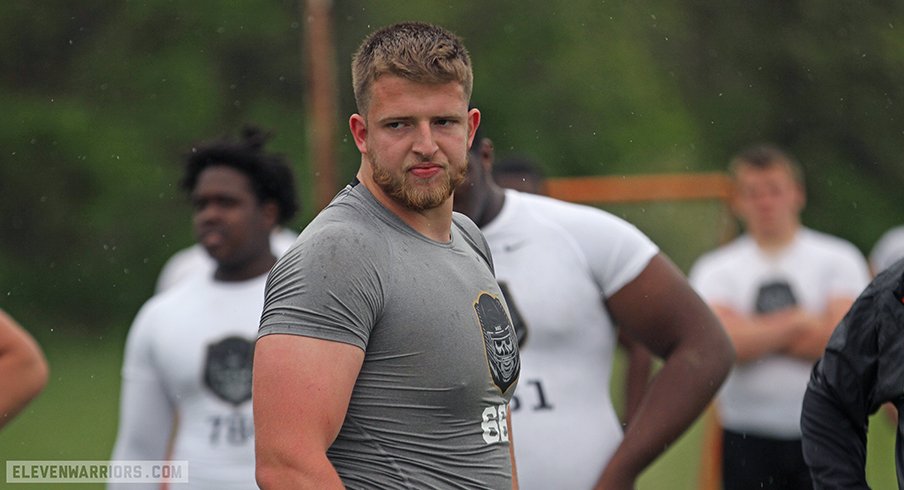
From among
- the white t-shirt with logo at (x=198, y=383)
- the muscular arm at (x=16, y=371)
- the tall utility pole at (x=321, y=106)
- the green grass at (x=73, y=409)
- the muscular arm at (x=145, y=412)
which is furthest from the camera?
the green grass at (x=73, y=409)

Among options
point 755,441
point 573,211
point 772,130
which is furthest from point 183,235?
point 573,211

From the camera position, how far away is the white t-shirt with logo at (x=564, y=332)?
15.7ft

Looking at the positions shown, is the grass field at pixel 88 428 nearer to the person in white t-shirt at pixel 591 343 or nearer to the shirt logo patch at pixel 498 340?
the person in white t-shirt at pixel 591 343

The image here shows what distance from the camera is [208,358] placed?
5773 mm

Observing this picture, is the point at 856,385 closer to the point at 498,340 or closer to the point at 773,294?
the point at 498,340

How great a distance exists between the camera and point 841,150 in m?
25.5

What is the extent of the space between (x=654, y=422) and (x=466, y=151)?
1.72m

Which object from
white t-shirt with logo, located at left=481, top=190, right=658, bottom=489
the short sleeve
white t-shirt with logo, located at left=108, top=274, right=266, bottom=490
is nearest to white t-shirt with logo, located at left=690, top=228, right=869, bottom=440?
white t-shirt with logo, located at left=108, top=274, right=266, bottom=490

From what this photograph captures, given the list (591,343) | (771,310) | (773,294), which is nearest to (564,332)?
(591,343)

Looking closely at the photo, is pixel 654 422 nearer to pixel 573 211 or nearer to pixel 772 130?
pixel 573 211

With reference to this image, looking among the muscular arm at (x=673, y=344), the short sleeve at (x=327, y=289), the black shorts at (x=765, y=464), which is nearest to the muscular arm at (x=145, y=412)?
the muscular arm at (x=673, y=344)

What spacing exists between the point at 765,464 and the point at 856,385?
370cm

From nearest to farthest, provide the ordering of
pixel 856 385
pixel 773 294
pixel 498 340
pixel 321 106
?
pixel 498 340
pixel 856 385
pixel 773 294
pixel 321 106

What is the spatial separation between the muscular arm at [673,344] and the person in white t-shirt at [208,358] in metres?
1.53
